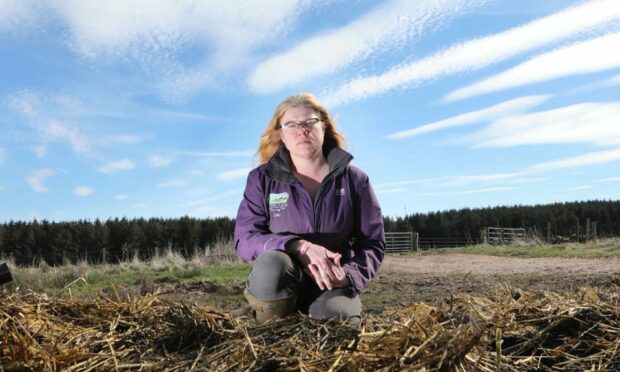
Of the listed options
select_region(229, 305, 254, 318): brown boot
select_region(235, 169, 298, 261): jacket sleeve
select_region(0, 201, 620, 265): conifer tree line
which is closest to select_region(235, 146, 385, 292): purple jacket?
select_region(235, 169, 298, 261): jacket sleeve

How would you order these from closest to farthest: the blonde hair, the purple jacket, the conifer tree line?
1. the purple jacket
2. the blonde hair
3. the conifer tree line

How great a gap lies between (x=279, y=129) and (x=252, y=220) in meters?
0.63

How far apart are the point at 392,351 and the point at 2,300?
198cm

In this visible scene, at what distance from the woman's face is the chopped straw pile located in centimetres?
113

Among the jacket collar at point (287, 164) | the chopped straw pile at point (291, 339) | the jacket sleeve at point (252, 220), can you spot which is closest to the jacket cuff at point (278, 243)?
the jacket sleeve at point (252, 220)

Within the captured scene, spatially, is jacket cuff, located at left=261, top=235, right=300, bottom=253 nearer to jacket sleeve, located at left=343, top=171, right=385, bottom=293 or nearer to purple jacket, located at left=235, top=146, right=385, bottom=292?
purple jacket, located at left=235, top=146, right=385, bottom=292

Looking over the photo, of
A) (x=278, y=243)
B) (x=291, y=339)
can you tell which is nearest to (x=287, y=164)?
(x=278, y=243)

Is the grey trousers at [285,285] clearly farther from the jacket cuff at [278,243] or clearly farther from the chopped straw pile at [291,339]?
the chopped straw pile at [291,339]

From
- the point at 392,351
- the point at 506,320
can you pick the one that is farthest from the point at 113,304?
the point at 506,320

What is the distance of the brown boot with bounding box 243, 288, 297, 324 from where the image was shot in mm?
2666

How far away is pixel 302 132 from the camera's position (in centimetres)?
304

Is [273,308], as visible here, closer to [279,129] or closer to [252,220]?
[252,220]

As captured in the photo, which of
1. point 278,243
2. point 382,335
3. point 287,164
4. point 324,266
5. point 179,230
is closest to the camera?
point 382,335

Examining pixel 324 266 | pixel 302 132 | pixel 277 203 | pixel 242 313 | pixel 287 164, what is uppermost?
pixel 302 132
